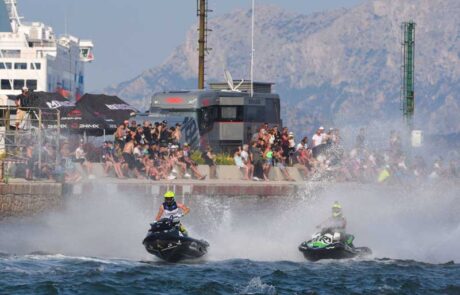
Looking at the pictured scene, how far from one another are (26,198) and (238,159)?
316 inches

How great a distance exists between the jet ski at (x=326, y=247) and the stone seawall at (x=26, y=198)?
11903 millimetres

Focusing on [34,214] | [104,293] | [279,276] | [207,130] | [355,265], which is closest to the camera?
[104,293]

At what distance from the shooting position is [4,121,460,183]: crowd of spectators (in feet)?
150

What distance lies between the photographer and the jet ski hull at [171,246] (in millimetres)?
33531

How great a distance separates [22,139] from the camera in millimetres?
48094

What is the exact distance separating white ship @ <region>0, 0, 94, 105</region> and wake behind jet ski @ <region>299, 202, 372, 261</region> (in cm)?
7537

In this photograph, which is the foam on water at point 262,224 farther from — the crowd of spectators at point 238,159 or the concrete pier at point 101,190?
the crowd of spectators at point 238,159

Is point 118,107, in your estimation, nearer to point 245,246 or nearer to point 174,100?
point 174,100

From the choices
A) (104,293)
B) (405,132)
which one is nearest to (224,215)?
(104,293)

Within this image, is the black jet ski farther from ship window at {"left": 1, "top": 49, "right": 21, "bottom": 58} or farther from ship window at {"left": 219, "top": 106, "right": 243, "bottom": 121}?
ship window at {"left": 1, "top": 49, "right": 21, "bottom": 58}

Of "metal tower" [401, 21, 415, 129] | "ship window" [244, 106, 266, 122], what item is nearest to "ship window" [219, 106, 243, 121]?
"ship window" [244, 106, 266, 122]

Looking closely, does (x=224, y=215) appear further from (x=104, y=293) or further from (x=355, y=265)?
(x=104, y=293)

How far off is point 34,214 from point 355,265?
13808mm

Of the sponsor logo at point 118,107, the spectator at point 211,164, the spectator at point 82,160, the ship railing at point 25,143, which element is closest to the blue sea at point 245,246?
the spectator at point 82,160
